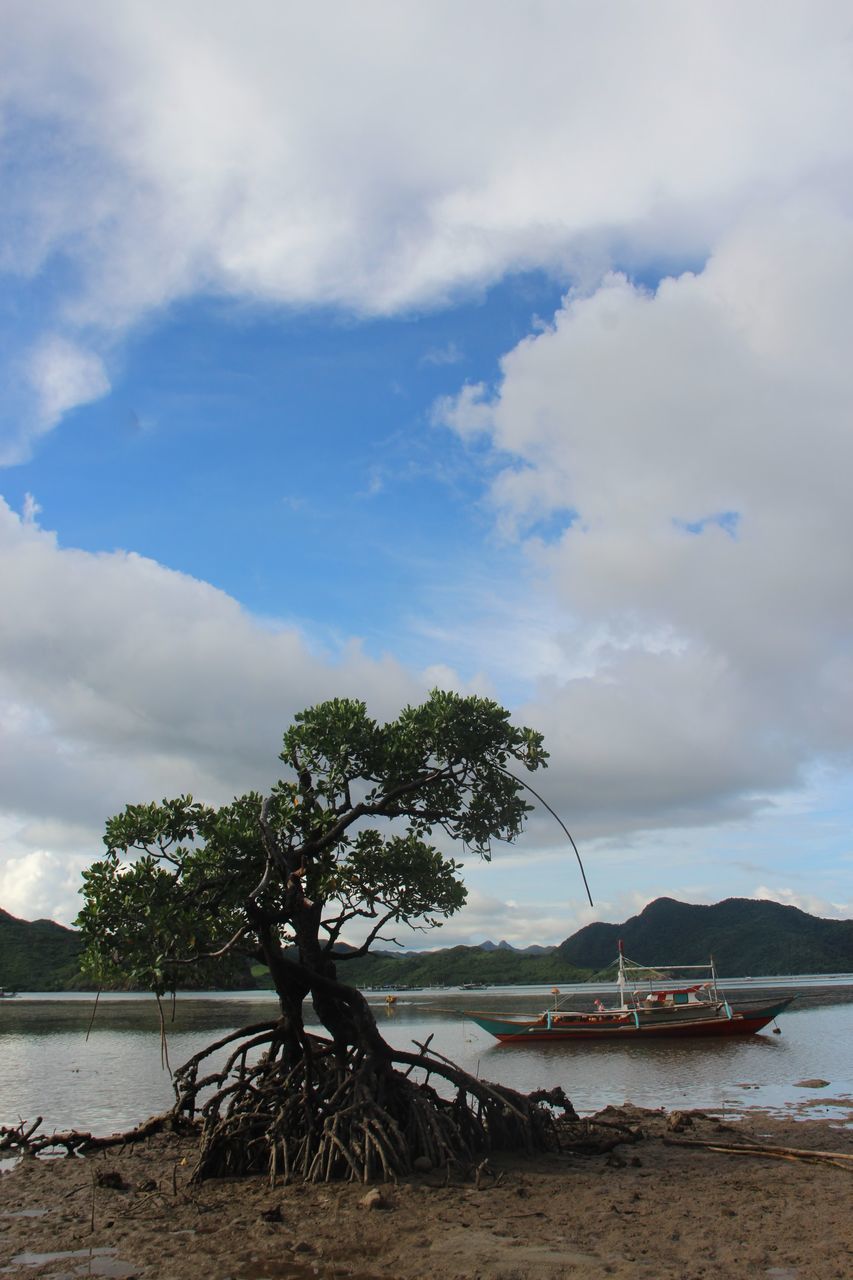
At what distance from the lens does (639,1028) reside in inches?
1647

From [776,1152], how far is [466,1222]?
6.26 metres

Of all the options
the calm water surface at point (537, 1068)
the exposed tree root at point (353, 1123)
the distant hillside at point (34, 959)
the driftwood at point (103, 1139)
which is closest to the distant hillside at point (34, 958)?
the distant hillside at point (34, 959)

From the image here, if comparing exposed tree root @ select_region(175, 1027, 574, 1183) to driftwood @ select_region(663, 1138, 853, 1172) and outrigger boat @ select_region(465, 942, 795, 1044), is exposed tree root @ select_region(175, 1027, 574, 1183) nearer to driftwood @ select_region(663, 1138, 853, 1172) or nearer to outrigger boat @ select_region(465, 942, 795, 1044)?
driftwood @ select_region(663, 1138, 853, 1172)

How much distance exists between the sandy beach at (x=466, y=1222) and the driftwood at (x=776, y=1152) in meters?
0.09

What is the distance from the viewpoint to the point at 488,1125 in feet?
47.7

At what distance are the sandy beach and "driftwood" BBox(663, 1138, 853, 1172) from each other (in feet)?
0.29

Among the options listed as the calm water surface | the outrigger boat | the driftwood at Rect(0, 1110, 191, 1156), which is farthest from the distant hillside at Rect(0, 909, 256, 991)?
the driftwood at Rect(0, 1110, 191, 1156)

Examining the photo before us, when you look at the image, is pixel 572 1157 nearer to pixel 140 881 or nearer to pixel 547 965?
pixel 140 881

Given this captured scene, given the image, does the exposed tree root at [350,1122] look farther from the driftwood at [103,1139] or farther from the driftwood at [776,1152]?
the driftwood at [776,1152]

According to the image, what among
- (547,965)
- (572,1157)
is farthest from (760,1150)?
(547,965)

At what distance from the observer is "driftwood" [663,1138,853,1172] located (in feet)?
45.1

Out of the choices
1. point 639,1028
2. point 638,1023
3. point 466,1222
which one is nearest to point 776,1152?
point 466,1222

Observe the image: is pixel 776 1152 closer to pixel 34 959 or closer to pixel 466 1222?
pixel 466 1222

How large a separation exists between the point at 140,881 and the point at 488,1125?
23.1 ft
